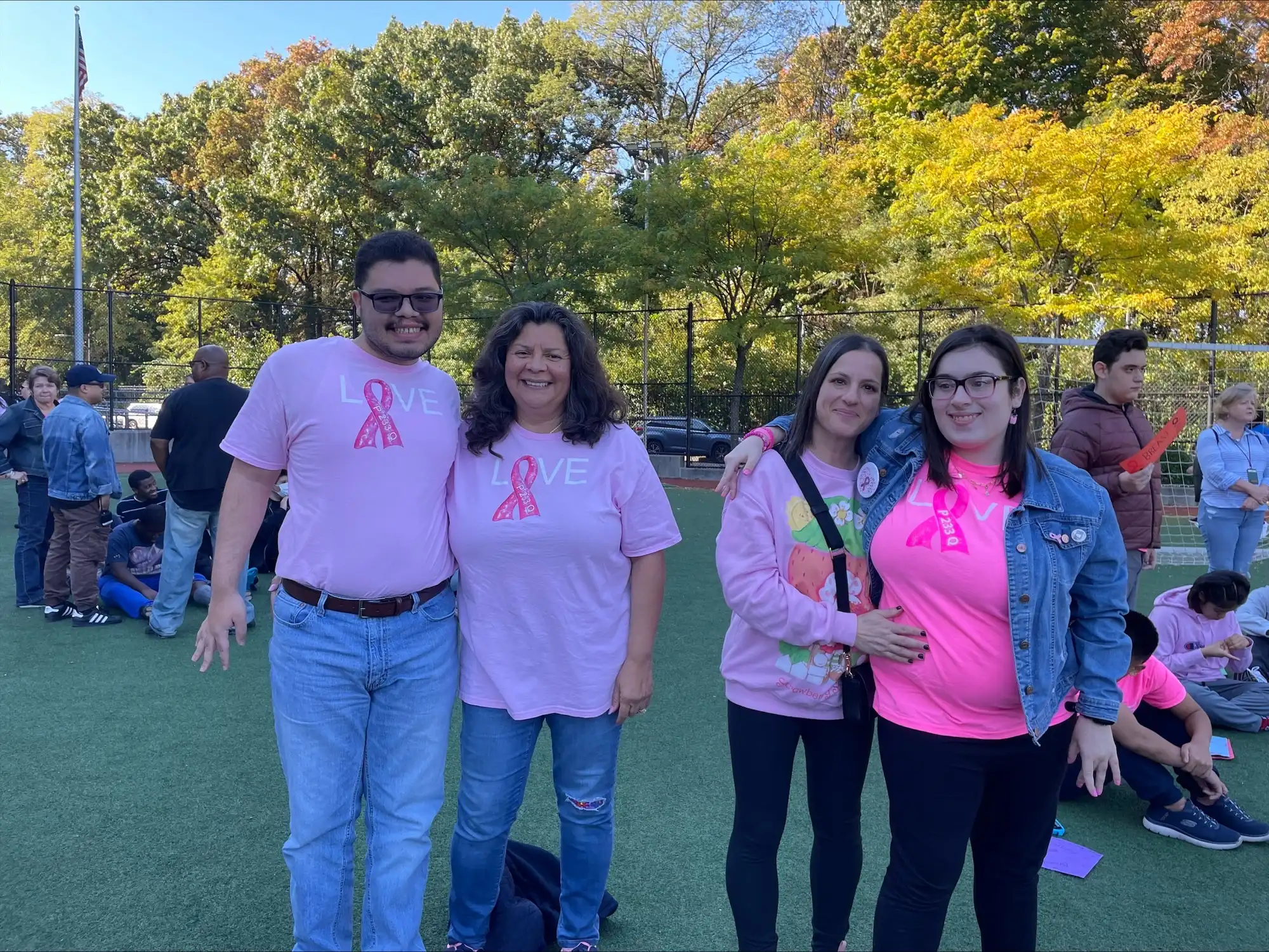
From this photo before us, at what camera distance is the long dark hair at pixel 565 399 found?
2.30 meters

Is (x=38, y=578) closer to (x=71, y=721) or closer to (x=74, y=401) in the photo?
(x=74, y=401)

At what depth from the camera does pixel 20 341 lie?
100 feet

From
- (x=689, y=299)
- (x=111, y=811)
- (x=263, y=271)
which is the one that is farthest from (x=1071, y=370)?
(x=263, y=271)

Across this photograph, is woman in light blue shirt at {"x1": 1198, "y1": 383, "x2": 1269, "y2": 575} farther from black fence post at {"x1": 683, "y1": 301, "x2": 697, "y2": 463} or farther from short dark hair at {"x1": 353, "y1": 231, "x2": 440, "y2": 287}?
black fence post at {"x1": 683, "y1": 301, "x2": 697, "y2": 463}

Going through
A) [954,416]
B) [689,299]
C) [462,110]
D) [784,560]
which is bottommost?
[784,560]

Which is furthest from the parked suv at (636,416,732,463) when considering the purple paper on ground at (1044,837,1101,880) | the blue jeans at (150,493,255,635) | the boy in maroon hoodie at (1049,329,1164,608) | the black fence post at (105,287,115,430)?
the purple paper on ground at (1044,837,1101,880)

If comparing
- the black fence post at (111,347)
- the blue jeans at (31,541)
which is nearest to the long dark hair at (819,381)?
the blue jeans at (31,541)

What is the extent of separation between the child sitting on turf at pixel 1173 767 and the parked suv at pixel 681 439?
15556 millimetres

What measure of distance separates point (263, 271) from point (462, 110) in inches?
341

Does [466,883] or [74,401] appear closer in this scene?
[466,883]

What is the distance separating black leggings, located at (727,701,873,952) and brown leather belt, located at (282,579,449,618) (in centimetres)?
87

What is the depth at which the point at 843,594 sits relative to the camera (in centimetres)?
219

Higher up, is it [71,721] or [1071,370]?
[1071,370]

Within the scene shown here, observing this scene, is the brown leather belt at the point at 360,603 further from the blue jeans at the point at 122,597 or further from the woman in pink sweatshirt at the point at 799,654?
the blue jeans at the point at 122,597
